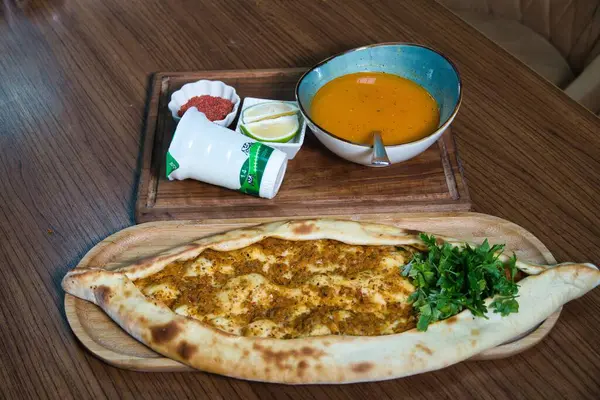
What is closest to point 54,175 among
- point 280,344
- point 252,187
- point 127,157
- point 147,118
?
point 127,157

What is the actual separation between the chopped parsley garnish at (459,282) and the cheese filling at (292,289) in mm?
41

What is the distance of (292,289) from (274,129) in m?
0.61

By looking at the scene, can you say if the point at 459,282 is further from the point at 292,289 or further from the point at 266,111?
the point at 266,111

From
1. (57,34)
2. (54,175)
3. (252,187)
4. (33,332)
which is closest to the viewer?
(33,332)

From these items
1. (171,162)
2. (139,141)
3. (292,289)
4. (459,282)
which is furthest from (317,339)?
(139,141)

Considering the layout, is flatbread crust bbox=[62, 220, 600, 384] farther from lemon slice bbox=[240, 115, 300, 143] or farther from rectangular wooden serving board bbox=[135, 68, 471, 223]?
lemon slice bbox=[240, 115, 300, 143]

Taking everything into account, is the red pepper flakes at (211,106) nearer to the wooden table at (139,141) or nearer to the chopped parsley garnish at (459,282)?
the wooden table at (139,141)

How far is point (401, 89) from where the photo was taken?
2.04m

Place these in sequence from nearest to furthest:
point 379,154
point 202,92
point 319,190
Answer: point 379,154
point 319,190
point 202,92

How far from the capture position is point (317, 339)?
4.69 feet

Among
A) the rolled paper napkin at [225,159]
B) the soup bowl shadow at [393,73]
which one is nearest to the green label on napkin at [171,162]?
the rolled paper napkin at [225,159]

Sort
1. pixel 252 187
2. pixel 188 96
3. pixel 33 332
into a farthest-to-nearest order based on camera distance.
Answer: pixel 188 96 → pixel 252 187 → pixel 33 332

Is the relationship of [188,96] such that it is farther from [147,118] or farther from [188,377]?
[188,377]

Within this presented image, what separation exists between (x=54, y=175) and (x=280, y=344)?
1064mm
